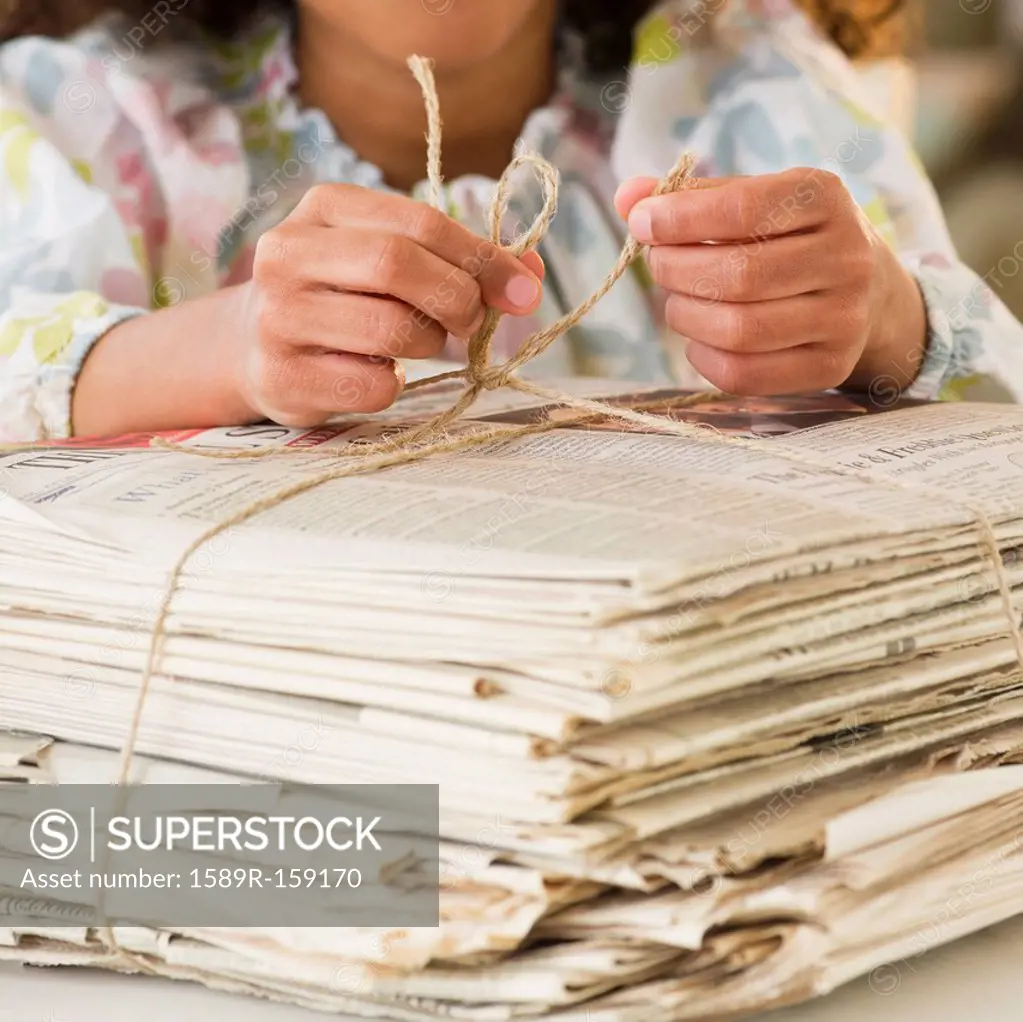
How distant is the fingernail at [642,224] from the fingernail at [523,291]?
1.8 inches

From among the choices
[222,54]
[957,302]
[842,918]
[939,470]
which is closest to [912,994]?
[842,918]

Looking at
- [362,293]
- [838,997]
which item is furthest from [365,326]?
[838,997]

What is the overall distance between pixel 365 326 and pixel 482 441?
0.19 feet

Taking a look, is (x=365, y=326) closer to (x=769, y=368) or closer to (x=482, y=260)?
(x=482, y=260)

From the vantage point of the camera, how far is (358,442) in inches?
19.5

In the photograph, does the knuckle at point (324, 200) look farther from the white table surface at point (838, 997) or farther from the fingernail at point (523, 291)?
the white table surface at point (838, 997)

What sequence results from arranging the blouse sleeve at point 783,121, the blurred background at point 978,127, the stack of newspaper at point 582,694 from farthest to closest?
the blurred background at point 978,127
the blouse sleeve at point 783,121
the stack of newspaper at point 582,694

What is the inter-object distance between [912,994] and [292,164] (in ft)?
2.22

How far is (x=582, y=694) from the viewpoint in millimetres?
331

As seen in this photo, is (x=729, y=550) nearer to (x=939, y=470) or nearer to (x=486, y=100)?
(x=939, y=470)

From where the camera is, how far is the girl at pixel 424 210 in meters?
0.51

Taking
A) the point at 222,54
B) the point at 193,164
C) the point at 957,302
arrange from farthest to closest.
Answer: the point at 222,54
the point at 193,164
the point at 957,302

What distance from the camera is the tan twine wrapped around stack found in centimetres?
40

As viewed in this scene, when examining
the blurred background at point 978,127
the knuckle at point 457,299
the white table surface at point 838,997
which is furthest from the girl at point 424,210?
the blurred background at point 978,127
